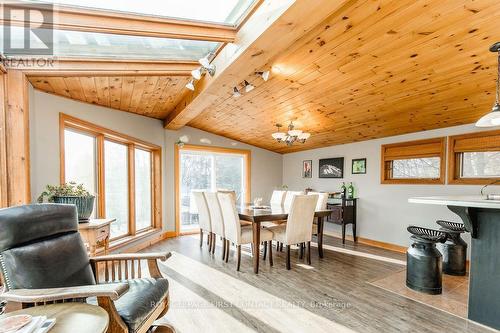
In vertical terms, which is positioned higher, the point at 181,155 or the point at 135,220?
the point at 181,155

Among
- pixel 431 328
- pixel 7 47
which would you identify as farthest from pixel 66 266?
pixel 431 328

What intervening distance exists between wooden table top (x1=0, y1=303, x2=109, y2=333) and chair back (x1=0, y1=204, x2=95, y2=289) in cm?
26

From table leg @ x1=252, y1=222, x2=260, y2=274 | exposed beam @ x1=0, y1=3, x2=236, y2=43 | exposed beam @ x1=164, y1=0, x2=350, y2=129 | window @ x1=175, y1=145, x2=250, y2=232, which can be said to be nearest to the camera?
exposed beam @ x1=164, y1=0, x2=350, y2=129

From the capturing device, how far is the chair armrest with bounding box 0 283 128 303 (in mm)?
1238

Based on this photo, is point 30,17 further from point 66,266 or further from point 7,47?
point 66,266

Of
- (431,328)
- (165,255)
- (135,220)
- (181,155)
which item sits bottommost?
(431,328)

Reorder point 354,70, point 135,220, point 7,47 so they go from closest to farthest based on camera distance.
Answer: point 7,47 → point 354,70 → point 135,220

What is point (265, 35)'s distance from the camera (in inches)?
71.9

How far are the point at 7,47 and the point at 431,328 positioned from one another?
4241mm

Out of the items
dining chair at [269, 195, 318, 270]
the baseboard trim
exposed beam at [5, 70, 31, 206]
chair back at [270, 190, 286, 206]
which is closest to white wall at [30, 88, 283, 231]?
exposed beam at [5, 70, 31, 206]

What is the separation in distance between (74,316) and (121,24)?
1.96 meters

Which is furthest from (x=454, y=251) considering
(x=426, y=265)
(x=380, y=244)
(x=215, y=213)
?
(x=215, y=213)

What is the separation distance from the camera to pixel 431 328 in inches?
79.7

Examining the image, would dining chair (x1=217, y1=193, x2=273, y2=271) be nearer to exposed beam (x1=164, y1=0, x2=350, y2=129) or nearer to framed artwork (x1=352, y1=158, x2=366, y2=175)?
exposed beam (x1=164, y1=0, x2=350, y2=129)
